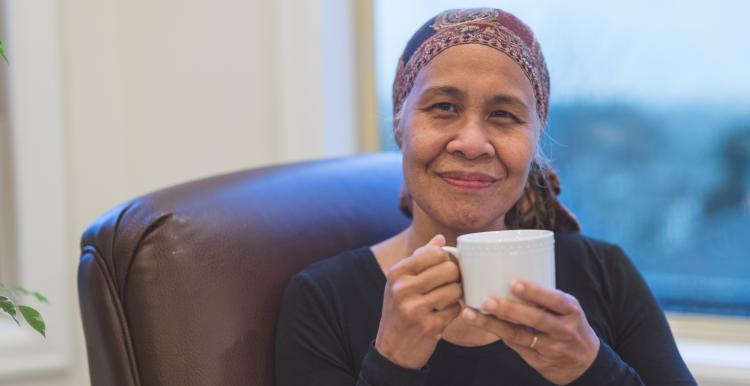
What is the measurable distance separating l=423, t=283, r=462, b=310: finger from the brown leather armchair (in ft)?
1.06

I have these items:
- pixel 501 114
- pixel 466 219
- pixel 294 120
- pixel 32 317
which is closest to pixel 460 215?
pixel 466 219

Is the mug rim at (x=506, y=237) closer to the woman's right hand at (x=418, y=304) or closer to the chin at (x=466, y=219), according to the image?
the woman's right hand at (x=418, y=304)

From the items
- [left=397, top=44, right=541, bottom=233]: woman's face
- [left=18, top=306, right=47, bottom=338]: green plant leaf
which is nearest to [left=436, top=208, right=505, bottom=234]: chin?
[left=397, top=44, right=541, bottom=233]: woman's face

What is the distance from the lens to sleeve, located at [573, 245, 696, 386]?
1.19 m

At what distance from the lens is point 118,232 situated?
1.09m

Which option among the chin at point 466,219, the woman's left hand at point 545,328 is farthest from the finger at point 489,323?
the chin at point 466,219

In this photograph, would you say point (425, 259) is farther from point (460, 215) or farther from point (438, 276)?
point (460, 215)

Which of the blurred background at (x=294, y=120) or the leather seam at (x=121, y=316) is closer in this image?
the leather seam at (x=121, y=316)

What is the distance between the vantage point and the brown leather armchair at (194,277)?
1.07 meters

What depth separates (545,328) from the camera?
91 centimetres

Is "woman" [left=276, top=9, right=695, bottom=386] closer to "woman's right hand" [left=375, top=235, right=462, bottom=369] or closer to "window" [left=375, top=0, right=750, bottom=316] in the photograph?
"woman's right hand" [left=375, top=235, right=462, bottom=369]

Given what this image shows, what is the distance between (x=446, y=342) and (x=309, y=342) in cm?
19

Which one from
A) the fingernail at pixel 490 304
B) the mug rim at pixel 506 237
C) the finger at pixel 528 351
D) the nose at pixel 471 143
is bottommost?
the finger at pixel 528 351

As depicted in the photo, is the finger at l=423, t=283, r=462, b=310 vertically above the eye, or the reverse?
the eye
